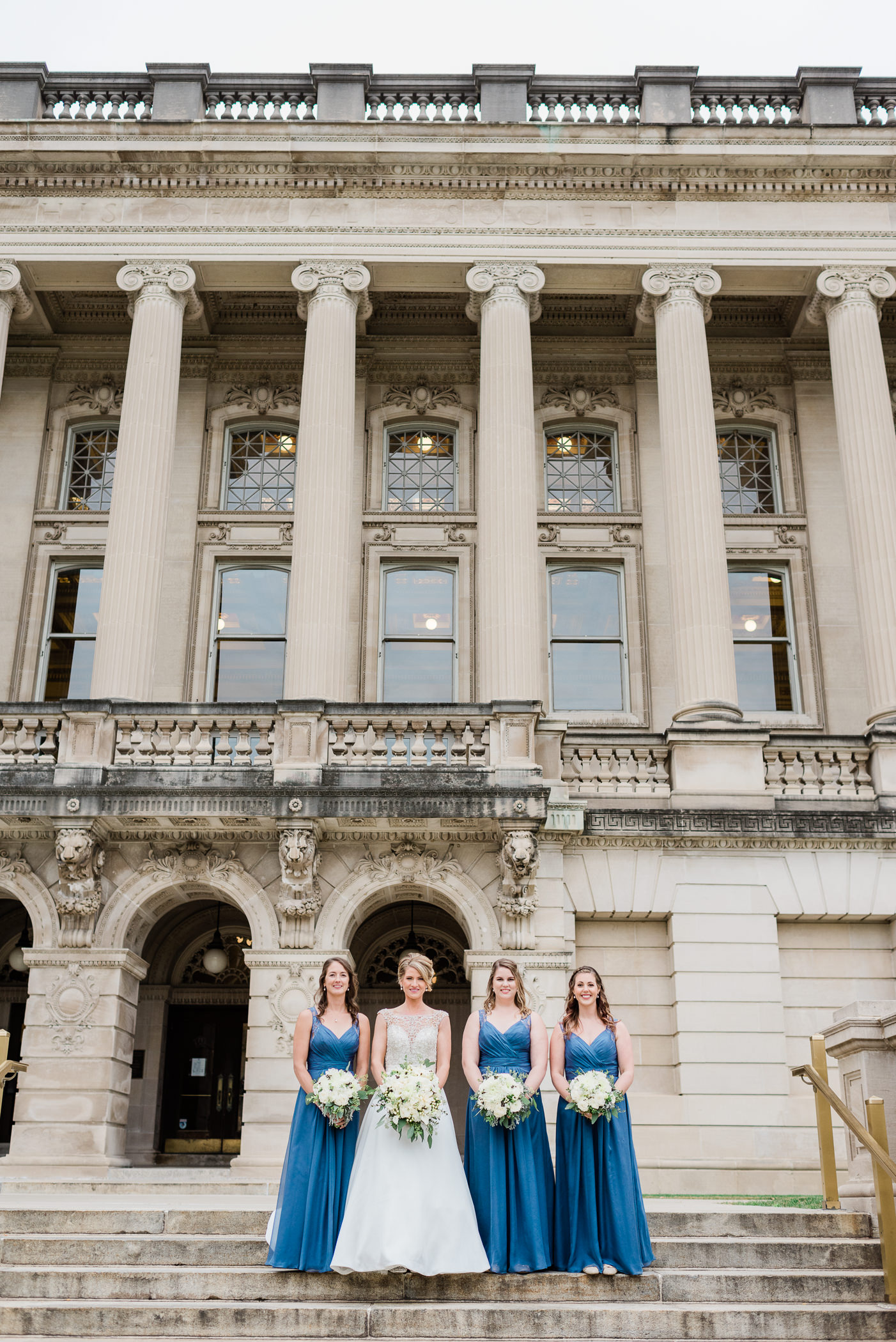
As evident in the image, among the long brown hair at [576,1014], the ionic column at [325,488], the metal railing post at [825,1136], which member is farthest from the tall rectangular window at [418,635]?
the long brown hair at [576,1014]

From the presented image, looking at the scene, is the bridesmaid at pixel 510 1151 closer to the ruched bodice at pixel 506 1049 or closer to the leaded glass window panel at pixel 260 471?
the ruched bodice at pixel 506 1049

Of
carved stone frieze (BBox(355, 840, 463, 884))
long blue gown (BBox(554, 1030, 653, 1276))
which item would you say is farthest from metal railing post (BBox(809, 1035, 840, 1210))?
carved stone frieze (BBox(355, 840, 463, 884))

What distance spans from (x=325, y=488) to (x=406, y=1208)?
40.5 ft

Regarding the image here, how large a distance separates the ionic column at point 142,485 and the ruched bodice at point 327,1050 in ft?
31.2

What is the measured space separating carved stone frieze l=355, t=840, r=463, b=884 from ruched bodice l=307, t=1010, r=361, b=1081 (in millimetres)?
7489

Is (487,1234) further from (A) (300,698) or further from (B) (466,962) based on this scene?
(A) (300,698)

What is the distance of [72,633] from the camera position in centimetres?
2122

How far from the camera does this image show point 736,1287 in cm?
858

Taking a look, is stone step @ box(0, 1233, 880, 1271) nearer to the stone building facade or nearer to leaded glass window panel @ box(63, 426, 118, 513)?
the stone building facade

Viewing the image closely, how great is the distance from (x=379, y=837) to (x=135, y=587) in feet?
17.2

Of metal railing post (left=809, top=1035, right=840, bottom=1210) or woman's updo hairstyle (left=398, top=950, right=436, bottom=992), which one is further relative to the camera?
metal railing post (left=809, top=1035, right=840, bottom=1210)

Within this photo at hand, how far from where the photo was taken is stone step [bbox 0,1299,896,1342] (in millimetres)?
7840

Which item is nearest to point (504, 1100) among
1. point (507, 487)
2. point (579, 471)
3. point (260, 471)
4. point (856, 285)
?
point (507, 487)

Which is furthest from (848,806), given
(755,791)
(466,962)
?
(466,962)
